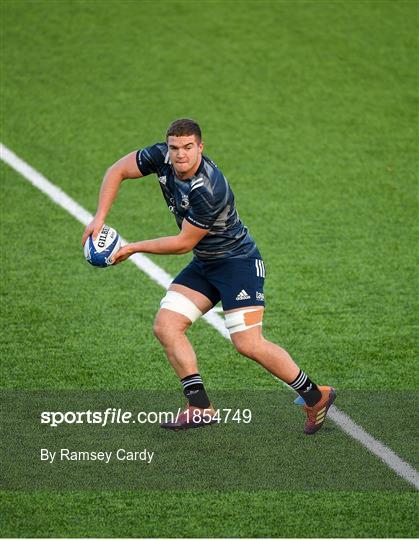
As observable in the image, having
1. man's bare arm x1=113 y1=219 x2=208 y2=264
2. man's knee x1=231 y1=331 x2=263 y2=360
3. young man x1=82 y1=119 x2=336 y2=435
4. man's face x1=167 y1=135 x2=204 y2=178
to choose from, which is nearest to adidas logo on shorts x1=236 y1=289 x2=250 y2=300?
young man x1=82 y1=119 x2=336 y2=435

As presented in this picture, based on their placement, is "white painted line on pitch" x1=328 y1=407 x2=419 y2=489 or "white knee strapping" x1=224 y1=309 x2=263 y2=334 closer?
"white painted line on pitch" x1=328 y1=407 x2=419 y2=489

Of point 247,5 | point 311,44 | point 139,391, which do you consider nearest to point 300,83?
point 311,44

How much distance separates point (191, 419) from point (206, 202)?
152 centimetres

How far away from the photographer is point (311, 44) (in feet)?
55.8

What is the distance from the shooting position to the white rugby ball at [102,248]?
7.64 meters

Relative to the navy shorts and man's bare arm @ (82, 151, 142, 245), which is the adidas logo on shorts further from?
man's bare arm @ (82, 151, 142, 245)

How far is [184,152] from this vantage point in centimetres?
755

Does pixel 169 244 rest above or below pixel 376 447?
above

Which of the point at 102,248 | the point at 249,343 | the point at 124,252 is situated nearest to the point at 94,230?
the point at 102,248

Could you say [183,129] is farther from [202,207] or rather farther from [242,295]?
[242,295]

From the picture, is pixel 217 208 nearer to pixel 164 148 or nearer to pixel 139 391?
pixel 164 148

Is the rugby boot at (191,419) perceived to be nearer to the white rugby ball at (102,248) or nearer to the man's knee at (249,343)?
the man's knee at (249,343)
